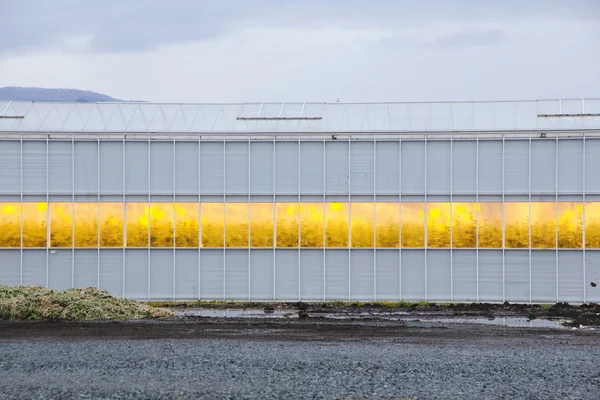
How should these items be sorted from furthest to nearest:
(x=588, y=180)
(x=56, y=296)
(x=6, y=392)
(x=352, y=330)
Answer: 1. (x=588, y=180)
2. (x=56, y=296)
3. (x=352, y=330)
4. (x=6, y=392)

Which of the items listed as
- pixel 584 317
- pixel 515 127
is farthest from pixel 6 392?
pixel 515 127

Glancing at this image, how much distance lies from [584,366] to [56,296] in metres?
18.3

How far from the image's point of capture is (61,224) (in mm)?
38812

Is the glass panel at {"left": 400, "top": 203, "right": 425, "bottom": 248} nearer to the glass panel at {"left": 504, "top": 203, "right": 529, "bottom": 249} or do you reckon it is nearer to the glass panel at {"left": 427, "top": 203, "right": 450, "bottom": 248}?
the glass panel at {"left": 427, "top": 203, "right": 450, "bottom": 248}

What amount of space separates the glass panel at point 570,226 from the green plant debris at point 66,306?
1616cm

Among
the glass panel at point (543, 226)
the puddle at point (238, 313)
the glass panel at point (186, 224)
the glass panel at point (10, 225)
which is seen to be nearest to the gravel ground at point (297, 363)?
the puddle at point (238, 313)

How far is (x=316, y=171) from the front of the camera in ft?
127

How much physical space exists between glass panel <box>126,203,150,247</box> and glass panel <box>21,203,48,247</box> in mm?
3463

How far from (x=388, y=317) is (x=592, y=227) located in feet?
36.2

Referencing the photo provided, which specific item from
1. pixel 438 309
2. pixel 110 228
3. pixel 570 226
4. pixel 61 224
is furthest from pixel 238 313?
pixel 570 226

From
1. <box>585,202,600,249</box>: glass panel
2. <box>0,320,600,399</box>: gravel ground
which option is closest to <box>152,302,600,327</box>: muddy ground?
<box>585,202,600,249</box>: glass panel

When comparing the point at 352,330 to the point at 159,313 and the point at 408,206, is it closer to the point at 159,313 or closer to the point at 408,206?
the point at 159,313

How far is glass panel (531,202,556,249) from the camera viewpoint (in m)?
38.0

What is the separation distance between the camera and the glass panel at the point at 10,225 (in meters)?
38.8
